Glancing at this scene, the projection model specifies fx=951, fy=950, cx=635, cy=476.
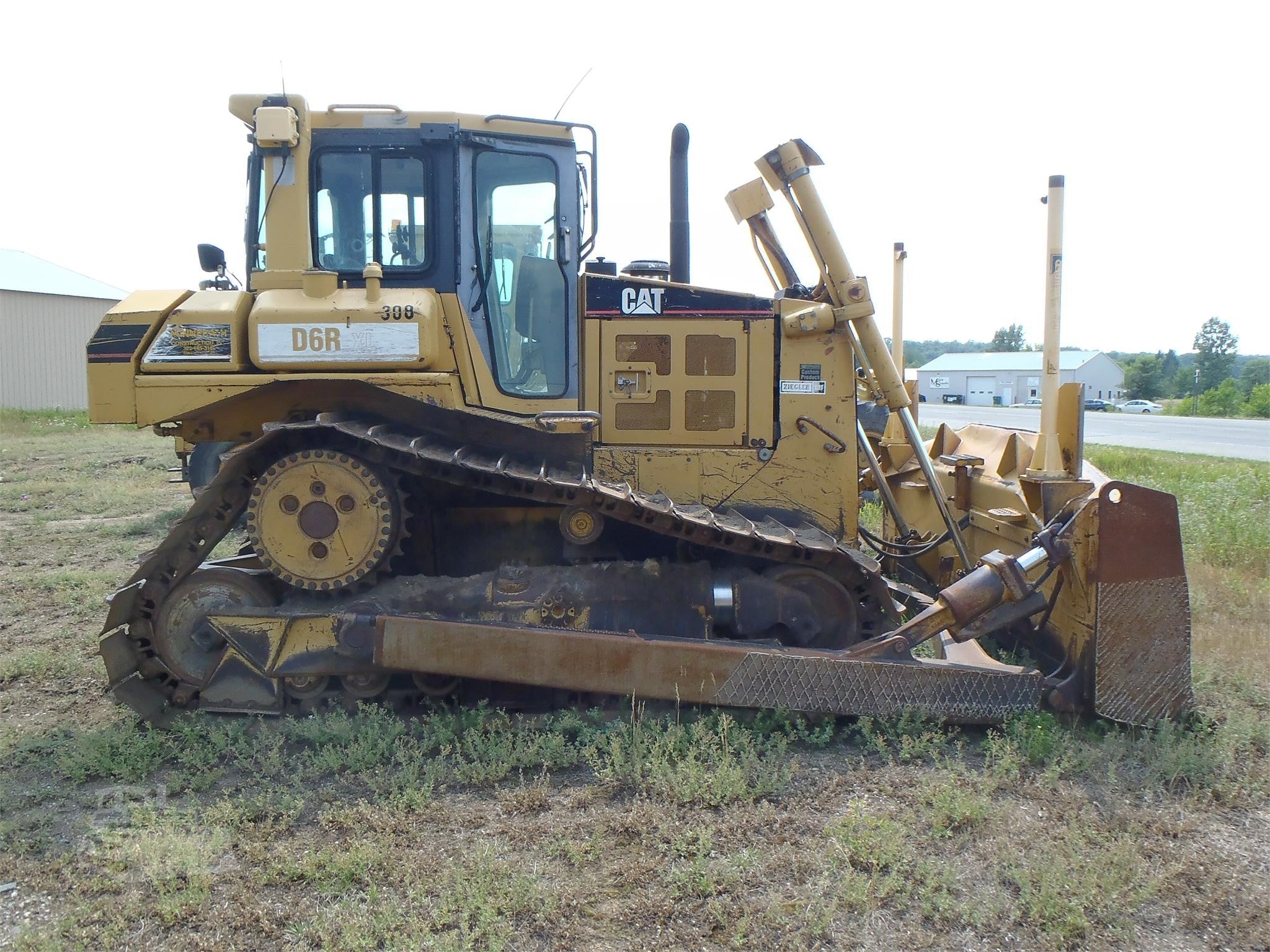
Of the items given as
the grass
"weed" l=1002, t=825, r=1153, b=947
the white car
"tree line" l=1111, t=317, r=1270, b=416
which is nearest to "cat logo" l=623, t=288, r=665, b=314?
the grass

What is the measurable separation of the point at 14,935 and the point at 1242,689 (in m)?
5.70

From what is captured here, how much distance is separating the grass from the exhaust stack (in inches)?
117

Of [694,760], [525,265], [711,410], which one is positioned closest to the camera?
[694,760]

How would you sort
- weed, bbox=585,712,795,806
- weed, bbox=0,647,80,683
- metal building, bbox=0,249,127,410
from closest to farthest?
weed, bbox=585,712,795,806 < weed, bbox=0,647,80,683 < metal building, bbox=0,249,127,410

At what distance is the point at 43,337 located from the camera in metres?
30.1

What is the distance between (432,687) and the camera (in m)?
4.96

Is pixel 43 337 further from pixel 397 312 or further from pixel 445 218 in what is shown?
pixel 397 312

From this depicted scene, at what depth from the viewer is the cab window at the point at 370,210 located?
5109 millimetres

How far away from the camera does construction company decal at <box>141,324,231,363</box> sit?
476cm

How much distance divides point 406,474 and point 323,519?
1.63 feet

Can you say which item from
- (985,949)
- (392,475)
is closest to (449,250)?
(392,475)

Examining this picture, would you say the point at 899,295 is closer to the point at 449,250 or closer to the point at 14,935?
the point at 449,250

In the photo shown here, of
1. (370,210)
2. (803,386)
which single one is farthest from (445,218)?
(803,386)

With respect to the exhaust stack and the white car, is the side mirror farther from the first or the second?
the white car
